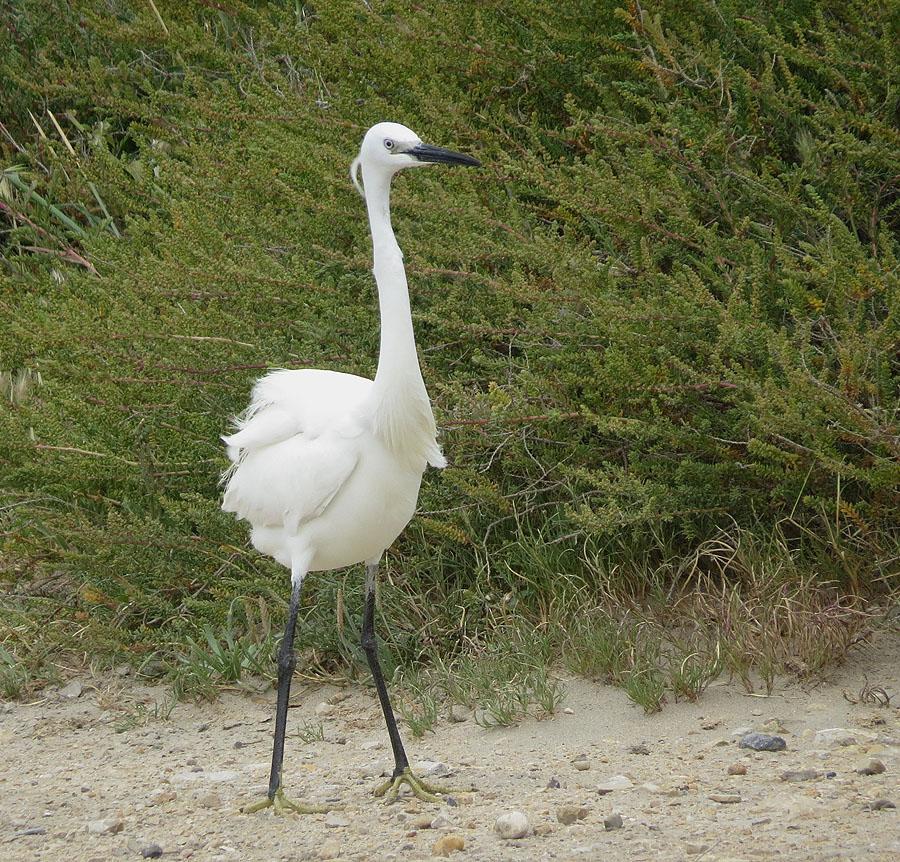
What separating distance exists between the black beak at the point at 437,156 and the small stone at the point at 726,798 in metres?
1.92

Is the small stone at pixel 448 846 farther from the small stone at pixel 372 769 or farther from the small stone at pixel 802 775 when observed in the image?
the small stone at pixel 802 775

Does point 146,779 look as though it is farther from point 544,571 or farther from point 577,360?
point 577,360

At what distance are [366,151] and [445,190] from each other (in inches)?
54.1

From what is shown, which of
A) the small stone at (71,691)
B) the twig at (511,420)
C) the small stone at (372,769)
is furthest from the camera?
the small stone at (71,691)

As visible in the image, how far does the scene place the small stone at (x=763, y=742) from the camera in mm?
3834

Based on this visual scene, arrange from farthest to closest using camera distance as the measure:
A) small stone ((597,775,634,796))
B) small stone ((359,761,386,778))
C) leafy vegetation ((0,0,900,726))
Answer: leafy vegetation ((0,0,900,726))
small stone ((359,761,386,778))
small stone ((597,775,634,796))

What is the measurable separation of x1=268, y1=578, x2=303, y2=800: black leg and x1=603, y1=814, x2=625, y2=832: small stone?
1.06 m

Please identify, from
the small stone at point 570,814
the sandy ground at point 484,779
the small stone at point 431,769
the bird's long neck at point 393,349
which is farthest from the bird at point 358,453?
the small stone at point 570,814

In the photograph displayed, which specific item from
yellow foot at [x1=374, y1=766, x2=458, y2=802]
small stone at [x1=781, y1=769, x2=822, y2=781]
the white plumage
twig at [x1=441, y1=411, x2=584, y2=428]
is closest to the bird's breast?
the white plumage

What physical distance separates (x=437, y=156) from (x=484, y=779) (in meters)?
1.93

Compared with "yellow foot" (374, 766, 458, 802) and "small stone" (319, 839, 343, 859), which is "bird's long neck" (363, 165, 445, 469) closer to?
"yellow foot" (374, 766, 458, 802)

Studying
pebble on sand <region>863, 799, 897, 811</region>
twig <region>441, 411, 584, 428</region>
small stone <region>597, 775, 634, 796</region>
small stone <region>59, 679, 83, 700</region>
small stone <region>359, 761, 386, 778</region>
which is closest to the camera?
pebble on sand <region>863, 799, 897, 811</region>

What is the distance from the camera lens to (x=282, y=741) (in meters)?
3.91

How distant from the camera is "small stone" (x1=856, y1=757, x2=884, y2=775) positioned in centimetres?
353
